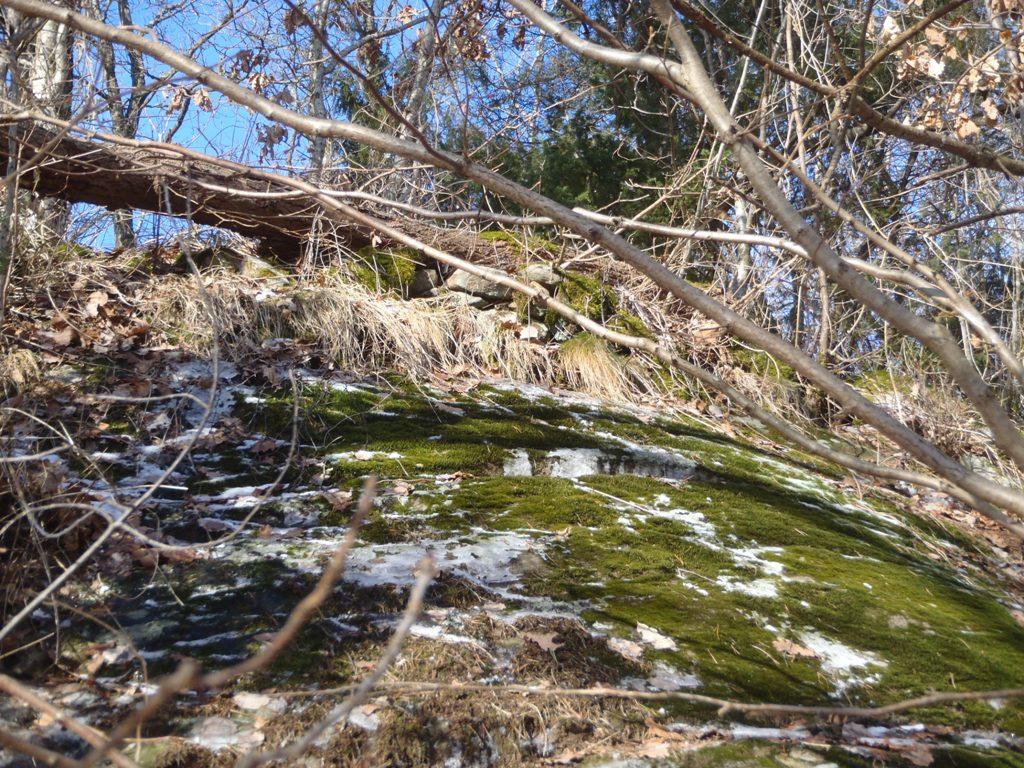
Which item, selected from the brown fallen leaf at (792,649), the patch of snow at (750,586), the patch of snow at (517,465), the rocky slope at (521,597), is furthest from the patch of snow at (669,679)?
the patch of snow at (517,465)

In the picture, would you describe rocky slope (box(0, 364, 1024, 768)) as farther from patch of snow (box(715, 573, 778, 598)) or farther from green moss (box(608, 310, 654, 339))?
green moss (box(608, 310, 654, 339))

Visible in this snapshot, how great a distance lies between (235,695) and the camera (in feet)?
7.07

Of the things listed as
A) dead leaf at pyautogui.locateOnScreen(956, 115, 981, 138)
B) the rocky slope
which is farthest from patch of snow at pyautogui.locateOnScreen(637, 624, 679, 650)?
dead leaf at pyautogui.locateOnScreen(956, 115, 981, 138)

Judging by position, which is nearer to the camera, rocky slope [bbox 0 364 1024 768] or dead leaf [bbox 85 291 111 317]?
Answer: rocky slope [bbox 0 364 1024 768]

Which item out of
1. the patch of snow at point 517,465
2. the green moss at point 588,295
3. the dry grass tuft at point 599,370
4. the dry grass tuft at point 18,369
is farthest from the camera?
the green moss at point 588,295

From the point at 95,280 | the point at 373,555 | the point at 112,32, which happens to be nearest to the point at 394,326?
the point at 95,280

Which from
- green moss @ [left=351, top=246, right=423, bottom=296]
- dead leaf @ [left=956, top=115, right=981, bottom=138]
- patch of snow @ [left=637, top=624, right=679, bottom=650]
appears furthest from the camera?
green moss @ [left=351, top=246, right=423, bottom=296]

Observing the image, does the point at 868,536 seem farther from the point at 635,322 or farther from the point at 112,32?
the point at 112,32

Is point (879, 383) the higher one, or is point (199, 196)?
point (199, 196)

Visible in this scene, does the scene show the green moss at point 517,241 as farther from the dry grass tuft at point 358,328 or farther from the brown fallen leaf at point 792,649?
the brown fallen leaf at point 792,649

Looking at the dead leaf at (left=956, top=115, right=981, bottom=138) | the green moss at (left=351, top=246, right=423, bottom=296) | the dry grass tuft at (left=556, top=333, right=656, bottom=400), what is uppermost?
the dead leaf at (left=956, top=115, right=981, bottom=138)

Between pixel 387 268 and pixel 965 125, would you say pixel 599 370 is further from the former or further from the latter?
pixel 965 125

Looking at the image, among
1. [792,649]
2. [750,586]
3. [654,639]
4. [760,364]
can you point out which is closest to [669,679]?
[654,639]

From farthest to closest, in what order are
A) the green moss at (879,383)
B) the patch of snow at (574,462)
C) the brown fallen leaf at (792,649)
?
the green moss at (879,383) < the patch of snow at (574,462) < the brown fallen leaf at (792,649)
